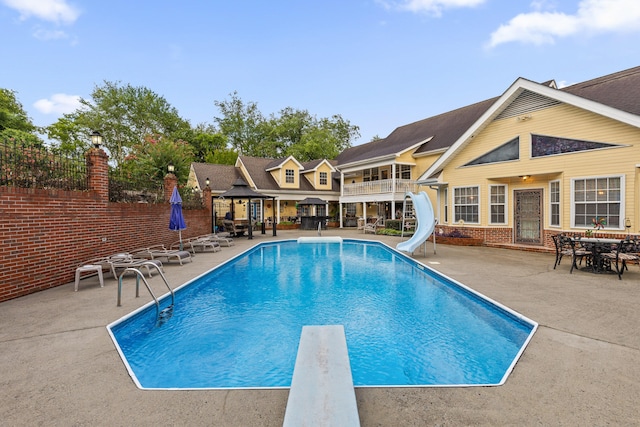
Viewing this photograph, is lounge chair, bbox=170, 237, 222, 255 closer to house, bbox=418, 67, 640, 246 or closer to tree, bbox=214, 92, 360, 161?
house, bbox=418, 67, 640, 246

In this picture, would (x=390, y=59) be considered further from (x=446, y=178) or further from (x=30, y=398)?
(x=30, y=398)

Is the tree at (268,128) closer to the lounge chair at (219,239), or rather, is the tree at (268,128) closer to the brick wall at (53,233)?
the lounge chair at (219,239)

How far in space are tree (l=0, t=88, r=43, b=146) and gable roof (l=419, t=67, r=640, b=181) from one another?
29.8 m

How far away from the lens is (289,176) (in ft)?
87.6

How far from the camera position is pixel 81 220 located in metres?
7.56

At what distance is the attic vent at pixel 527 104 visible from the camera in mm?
11406

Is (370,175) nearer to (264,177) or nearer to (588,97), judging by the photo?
(264,177)

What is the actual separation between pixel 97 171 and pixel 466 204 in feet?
47.1

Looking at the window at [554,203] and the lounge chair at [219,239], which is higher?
the window at [554,203]

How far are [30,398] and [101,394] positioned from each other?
24.4 inches

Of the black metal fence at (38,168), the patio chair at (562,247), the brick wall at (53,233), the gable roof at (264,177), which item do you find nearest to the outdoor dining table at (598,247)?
the patio chair at (562,247)

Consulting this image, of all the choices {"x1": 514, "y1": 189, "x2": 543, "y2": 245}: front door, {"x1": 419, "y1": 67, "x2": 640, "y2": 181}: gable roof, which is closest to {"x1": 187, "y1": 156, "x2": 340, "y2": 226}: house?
{"x1": 514, "y1": 189, "x2": 543, "y2": 245}: front door

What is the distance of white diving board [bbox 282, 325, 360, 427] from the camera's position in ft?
7.55

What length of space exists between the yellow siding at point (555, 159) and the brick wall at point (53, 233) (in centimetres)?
1400
